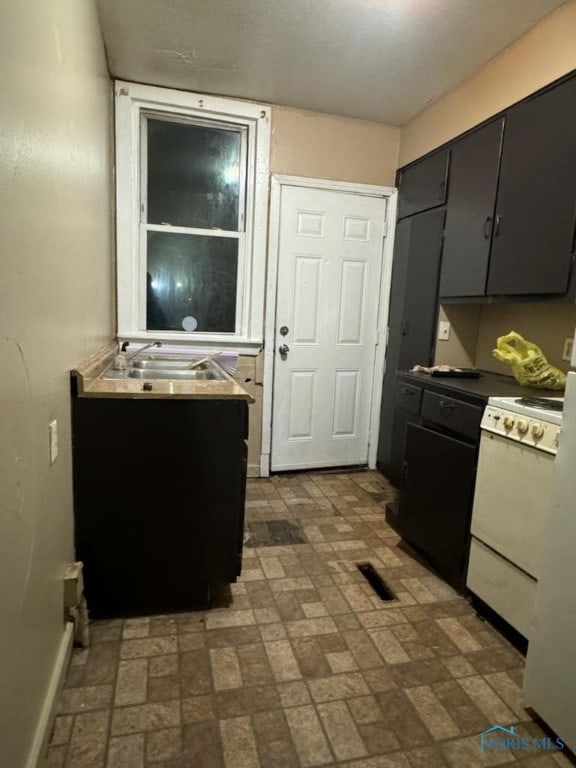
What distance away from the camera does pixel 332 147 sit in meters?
3.14

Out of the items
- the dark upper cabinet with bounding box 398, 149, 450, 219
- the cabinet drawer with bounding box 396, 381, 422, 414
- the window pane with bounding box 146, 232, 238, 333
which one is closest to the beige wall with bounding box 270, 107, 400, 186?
the dark upper cabinet with bounding box 398, 149, 450, 219

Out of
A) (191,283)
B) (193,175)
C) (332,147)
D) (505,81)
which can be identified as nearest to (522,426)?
(505,81)

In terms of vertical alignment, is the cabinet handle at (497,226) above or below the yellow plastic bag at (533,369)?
above

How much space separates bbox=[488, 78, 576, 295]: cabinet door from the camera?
1891mm

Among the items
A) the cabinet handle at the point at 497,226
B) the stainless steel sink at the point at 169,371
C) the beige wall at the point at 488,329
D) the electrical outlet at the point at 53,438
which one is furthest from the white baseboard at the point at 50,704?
the cabinet handle at the point at 497,226

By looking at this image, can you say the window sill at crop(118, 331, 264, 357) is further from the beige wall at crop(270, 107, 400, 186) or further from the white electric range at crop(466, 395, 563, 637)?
the white electric range at crop(466, 395, 563, 637)

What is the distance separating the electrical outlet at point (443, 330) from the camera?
9.25ft

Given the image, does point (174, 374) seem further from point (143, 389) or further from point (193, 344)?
point (143, 389)

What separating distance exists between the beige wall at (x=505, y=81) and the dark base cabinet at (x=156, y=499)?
205 centimetres

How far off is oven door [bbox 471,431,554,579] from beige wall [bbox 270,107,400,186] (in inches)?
87.9

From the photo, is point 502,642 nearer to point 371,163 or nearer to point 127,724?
point 127,724

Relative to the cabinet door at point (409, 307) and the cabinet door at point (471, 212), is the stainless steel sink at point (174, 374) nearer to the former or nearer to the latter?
the cabinet door at point (409, 307)

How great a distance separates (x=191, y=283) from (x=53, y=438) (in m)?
2.06

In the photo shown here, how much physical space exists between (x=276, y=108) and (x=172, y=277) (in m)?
1.35
